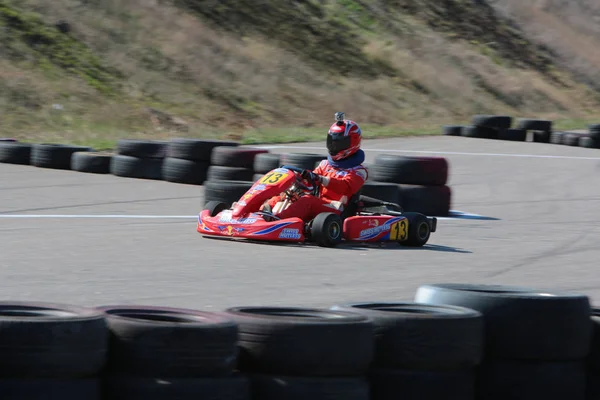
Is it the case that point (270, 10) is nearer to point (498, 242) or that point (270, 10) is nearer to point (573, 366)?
point (498, 242)

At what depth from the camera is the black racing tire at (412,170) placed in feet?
42.3

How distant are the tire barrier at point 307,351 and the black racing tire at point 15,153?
1370 centimetres

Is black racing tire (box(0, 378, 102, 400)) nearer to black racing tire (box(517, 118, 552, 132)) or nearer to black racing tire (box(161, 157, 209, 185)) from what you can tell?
black racing tire (box(161, 157, 209, 185))

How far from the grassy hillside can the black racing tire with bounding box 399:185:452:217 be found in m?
10.9

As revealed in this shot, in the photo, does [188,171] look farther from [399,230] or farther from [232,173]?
[399,230]

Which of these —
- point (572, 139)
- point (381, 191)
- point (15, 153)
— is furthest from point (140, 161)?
point (572, 139)

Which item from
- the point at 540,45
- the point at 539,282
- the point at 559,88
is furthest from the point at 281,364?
the point at 540,45

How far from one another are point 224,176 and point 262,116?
14150 mm

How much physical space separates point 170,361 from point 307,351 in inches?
23.1

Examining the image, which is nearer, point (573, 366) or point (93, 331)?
point (93, 331)

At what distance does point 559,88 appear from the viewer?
4119 centimetres

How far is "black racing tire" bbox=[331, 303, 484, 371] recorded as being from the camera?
4.56 metres

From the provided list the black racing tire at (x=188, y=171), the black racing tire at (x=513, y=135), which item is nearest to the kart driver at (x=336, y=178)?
the black racing tire at (x=188, y=171)

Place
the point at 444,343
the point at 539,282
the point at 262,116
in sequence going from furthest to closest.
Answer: the point at 262,116 → the point at 539,282 → the point at 444,343
